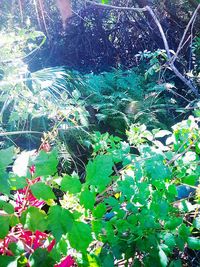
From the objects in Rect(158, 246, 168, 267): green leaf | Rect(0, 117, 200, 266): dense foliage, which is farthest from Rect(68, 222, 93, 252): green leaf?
Rect(158, 246, 168, 267): green leaf

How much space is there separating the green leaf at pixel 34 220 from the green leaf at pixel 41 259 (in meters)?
0.05

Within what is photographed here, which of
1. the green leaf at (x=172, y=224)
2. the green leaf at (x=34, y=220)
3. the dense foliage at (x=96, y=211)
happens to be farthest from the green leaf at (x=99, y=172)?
the green leaf at (x=172, y=224)

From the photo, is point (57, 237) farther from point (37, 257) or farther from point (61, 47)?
point (61, 47)

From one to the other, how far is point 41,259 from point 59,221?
91 mm

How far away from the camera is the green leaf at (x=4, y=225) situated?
663 millimetres

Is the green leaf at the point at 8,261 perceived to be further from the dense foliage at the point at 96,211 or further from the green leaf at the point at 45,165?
the green leaf at the point at 45,165

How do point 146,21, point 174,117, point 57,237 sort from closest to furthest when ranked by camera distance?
point 57,237 → point 174,117 → point 146,21

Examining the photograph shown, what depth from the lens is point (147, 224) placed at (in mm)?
855

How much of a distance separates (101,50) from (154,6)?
30.4 inches

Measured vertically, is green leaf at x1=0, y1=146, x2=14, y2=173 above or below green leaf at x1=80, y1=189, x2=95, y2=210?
above

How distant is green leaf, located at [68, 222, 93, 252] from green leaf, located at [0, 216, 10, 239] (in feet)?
0.40

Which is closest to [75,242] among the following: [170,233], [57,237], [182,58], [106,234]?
[57,237]

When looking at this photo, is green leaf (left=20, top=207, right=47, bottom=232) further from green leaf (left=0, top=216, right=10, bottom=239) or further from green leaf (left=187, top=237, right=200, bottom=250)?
green leaf (left=187, top=237, right=200, bottom=250)

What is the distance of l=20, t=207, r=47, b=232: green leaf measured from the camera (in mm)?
680
